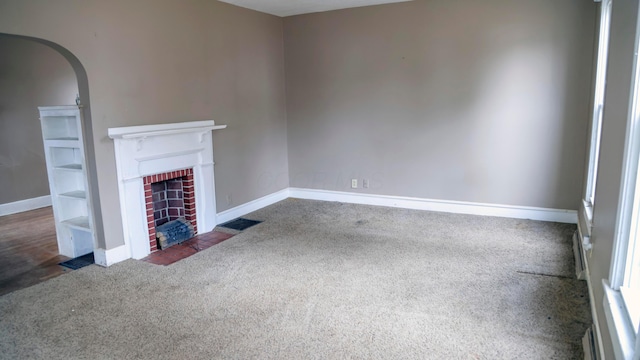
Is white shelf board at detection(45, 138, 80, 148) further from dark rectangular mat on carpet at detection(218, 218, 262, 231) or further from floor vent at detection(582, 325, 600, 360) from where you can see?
floor vent at detection(582, 325, 600, 360)

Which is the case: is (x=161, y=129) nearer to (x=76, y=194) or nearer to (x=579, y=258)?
(x=76, y=194)

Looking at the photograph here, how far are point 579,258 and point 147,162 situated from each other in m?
3.98

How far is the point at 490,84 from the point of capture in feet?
15.5

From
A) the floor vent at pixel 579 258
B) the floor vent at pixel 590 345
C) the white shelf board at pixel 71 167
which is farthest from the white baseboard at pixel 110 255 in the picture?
the floor vent at pixel 579 258

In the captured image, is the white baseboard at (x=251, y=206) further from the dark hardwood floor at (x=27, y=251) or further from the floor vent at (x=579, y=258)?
the floor vent at (x=579, y=258)

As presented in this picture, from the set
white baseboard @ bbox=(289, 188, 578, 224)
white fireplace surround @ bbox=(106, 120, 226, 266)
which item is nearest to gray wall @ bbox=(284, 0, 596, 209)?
white baseboard @ bbox=(289, 188, 578, 224)

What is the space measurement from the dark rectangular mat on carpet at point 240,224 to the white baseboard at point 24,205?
3.12m

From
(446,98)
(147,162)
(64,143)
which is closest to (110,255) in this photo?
(147,162)

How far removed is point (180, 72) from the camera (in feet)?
13.7

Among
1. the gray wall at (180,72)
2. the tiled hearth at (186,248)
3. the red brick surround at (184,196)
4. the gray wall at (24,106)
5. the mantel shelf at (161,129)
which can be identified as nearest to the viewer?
the gray wall at (180,72)

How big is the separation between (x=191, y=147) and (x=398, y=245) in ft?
7.88

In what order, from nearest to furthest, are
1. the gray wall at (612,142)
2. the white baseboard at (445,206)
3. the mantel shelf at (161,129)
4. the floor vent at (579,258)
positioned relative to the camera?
the gray wall at (612,142) < the floor vent at (579,258) < the mantel shelf at (161,129) < the white baseboard at (445,206)

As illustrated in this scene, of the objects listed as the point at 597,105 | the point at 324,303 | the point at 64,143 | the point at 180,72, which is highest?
the point at 180,72

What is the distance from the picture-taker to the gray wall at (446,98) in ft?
14.5
